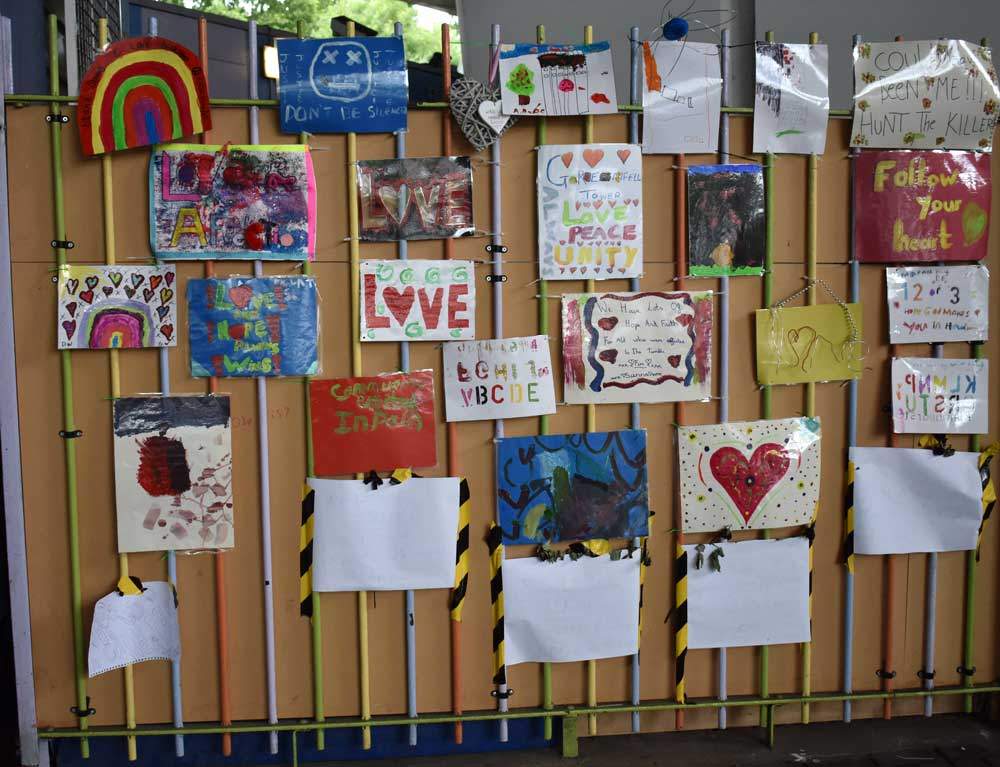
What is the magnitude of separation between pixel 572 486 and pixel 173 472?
1.43 m

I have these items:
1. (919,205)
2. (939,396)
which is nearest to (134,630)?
(939,396)

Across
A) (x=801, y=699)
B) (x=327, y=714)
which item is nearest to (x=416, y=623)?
(x=327, y=714)

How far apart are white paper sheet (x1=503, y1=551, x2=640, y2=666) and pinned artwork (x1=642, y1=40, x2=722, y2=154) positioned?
1.52m

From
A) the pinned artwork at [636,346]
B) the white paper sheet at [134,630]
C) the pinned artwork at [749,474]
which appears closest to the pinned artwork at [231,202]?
the pinned artwork at [636,346]

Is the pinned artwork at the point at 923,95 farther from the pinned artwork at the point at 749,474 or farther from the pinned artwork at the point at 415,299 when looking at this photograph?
the pinned artwork at the point at 415,299

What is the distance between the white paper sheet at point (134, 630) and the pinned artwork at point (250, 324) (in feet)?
2.75

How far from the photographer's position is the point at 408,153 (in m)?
2.70

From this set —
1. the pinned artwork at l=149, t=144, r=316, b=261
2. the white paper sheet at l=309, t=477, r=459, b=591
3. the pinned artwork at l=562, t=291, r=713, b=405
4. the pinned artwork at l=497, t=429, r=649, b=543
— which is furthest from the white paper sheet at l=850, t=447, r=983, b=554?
the pinned artwork at l=149, t=144, r=316, b=261

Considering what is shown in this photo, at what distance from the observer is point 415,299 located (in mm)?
2699

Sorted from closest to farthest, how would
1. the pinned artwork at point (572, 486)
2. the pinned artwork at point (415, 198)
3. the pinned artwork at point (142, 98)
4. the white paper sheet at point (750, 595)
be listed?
the pinned artwork at point (142, 98) → the pinned artwork at point (415, 198) → the pinned artwork at point (572, 486) → the white paper sheet at point (750, 595)

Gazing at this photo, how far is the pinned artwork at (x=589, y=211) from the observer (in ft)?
8.86

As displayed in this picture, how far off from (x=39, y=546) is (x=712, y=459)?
97.0 inches

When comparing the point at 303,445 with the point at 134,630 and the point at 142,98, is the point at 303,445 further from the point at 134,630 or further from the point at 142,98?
the point at 142,98

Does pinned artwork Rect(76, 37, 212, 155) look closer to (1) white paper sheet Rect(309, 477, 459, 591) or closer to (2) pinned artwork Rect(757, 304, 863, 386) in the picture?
(1) white paper sheet Rect(309, 477, 459, 591)
